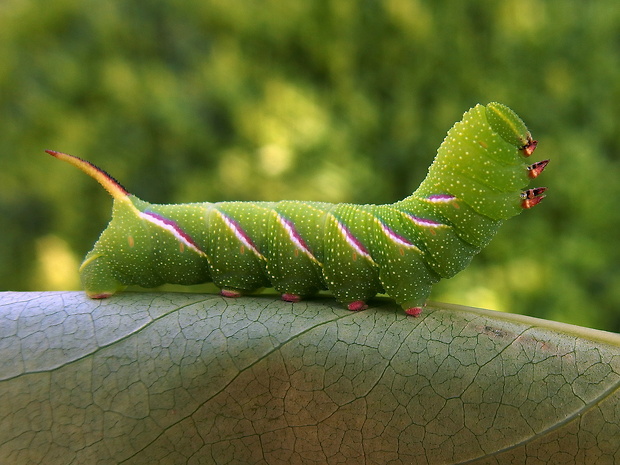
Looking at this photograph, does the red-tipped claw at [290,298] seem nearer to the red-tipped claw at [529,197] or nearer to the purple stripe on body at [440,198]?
the purple stripe on body at [440,198]

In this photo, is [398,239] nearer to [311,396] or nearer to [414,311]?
[414,311]

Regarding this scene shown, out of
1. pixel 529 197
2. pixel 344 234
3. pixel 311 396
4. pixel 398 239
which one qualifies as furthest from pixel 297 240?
pixel 529 197

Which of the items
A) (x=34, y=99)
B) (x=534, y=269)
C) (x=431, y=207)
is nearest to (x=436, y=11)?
(x=534, y=269)

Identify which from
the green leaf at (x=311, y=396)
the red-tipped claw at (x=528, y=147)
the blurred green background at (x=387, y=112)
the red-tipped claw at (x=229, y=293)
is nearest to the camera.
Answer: the green leaf at (x=311, y=396)

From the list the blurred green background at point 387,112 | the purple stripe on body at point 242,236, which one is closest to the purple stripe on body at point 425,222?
the purple stripe on body at point 242,236

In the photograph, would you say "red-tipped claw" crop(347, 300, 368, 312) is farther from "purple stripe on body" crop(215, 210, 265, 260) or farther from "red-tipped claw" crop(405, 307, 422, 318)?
"purple stripe on body" crop(215, 210, 265, 260)

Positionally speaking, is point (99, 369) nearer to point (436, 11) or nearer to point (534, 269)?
point (534, 269)
